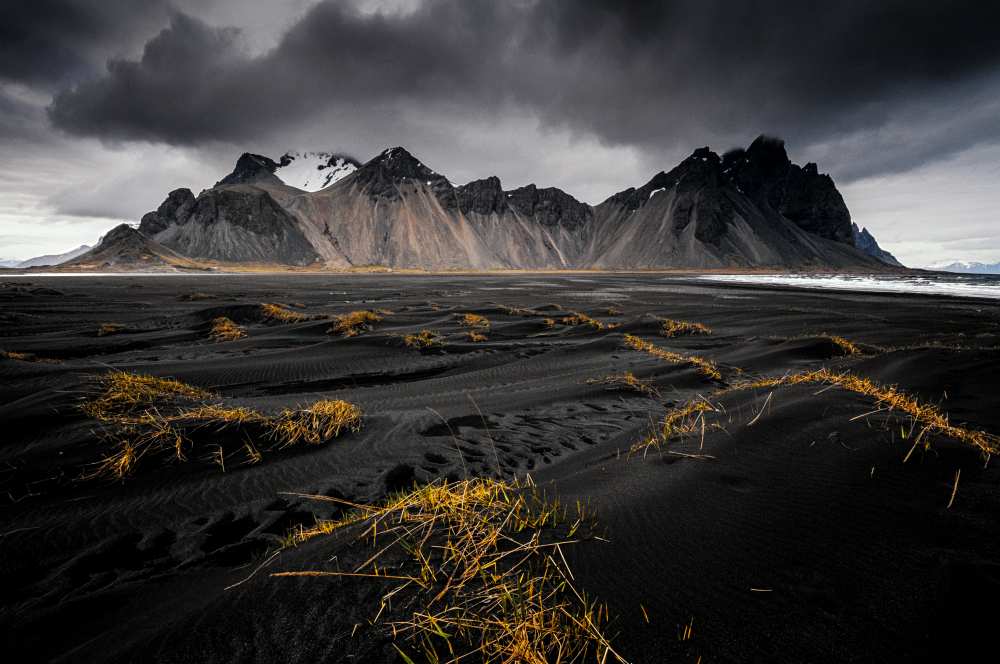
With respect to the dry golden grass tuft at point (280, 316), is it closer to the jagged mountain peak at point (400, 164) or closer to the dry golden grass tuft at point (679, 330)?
the dry golden grass tuft at point (679, 330)

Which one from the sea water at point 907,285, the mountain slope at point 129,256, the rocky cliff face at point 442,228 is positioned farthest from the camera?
the rocky cliff face at point 442,228

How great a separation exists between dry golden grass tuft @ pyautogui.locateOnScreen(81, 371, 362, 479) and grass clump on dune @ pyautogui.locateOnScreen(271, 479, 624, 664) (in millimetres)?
2196

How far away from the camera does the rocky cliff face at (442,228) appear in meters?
129

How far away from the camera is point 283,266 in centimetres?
12025

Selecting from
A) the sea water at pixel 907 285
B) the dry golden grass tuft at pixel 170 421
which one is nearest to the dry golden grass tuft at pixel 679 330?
the dry golden grass tuft at pixel 170 421

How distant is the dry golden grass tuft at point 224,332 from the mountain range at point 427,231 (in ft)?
379

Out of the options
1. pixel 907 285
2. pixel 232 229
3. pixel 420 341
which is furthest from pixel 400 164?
pixel 420 341

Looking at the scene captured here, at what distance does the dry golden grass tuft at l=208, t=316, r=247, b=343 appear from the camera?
11.0 m

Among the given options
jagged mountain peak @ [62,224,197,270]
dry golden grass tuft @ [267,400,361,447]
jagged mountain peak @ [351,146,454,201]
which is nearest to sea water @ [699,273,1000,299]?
dry golden grass tuft @ [267,400,361,447]

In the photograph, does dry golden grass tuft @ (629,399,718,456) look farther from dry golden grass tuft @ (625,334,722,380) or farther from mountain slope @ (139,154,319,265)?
mountain slope @ (139,154,319,265)

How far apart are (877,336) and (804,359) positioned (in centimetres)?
611

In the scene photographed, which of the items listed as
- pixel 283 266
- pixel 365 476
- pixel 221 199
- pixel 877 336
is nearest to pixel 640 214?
pixel 283 266

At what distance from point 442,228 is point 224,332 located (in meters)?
162

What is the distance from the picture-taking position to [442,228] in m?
167
